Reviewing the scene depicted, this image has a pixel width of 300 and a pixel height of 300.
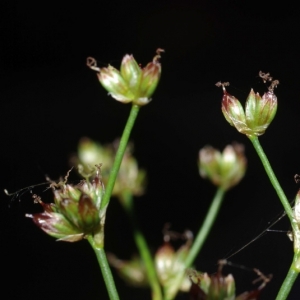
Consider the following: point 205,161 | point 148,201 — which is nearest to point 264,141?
point 148,201

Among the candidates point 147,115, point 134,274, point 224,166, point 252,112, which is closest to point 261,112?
point 252,112

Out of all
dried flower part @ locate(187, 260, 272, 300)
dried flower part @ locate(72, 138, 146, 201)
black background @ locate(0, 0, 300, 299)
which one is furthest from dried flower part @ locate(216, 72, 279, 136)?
black background @ locate(0, 0, 300, 299)

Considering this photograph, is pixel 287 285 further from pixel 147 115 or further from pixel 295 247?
pixel 147 115

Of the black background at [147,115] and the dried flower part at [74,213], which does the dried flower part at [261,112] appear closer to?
the dried flower part at [74,213]

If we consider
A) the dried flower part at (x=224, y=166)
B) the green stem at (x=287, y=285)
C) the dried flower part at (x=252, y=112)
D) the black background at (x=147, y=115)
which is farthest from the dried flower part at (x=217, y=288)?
the black background at (x=147, y=115)

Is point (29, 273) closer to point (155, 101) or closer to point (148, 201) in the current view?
point (148, 201)
